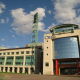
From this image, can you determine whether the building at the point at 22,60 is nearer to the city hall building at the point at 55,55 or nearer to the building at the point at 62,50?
the city hall building at the point at 55,55

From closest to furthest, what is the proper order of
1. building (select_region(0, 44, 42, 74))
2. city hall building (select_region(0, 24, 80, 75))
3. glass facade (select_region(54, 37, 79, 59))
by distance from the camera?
1. glass facade (select_region(54, 37, 79, 59))
2. city hall building (select_region(0, 24, 80, 75))
3. building (select_region(0, 44, 42, 74))

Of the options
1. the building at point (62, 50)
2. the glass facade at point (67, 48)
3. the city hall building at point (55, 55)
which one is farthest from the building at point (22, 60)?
the glass facade at point (67, 48)

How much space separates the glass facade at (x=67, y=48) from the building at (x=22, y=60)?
20.4m

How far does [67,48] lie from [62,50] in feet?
11.1

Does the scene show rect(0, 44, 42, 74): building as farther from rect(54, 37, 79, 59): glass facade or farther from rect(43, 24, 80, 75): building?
rect(54, 37, 79, 59): glass facade

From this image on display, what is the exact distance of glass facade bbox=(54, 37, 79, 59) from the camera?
10244cm

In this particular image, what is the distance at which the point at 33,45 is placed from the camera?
127 m

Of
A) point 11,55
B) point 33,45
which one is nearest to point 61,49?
point 33,45

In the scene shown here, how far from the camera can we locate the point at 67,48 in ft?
343

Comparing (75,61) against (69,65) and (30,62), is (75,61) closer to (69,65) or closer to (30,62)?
(69,65)

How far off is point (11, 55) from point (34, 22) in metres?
30.6

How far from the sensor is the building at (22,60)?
122787mm

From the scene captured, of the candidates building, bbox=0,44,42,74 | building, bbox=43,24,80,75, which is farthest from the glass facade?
building, bbox=0,44,42,74

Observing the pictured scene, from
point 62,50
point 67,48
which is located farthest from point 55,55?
point 67,48
